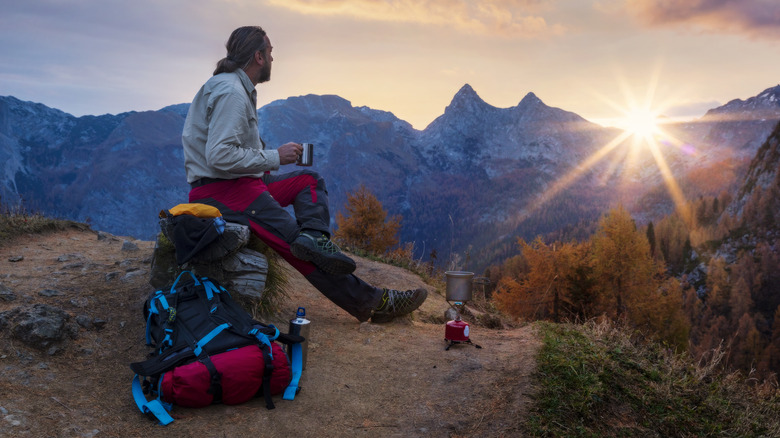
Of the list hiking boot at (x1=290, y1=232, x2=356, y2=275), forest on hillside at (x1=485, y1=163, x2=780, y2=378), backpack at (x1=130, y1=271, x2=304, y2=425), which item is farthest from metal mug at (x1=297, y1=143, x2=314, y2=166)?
forest on hillside at (x1=485, y1=163, x2=780, y2=378)

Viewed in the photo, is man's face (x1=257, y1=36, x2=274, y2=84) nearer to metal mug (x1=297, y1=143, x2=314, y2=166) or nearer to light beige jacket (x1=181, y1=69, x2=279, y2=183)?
light beige jacket (x1=181, y1=69, x2=279, y2=183)

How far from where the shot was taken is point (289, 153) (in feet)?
16.7

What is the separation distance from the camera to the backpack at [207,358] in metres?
3.65

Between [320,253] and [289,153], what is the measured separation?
3.57ft

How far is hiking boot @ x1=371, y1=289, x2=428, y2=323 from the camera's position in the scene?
5.84 m

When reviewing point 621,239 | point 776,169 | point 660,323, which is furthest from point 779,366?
point 776,169

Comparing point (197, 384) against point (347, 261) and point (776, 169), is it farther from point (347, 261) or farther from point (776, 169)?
point (776, 169)

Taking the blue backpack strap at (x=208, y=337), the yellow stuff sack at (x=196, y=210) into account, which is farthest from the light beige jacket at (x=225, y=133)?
the blue backpack strap at (x=208, y=337)

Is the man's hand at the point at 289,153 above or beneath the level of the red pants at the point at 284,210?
above

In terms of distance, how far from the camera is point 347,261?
5.12 m

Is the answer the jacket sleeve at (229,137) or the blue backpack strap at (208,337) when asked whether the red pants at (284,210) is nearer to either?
the jacket sleeve at (229,137)

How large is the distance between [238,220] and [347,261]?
3.99ft

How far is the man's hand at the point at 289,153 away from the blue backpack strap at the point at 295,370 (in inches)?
74.3

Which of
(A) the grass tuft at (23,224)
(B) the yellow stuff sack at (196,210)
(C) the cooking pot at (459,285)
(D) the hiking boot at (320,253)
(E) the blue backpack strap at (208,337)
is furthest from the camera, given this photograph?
(A) the grass tuft at (23,224)
